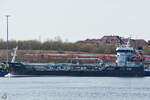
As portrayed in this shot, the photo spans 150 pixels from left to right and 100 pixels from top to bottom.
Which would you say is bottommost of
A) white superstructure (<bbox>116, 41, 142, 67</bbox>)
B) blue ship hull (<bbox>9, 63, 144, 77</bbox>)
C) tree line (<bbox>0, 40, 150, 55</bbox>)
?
blue ship hull (<bbox>9, 63, 144, 77</bbox>)

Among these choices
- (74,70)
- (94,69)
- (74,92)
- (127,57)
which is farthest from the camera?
(127,57)

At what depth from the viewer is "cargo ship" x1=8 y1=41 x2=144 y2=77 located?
111m

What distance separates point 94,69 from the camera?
11188cm

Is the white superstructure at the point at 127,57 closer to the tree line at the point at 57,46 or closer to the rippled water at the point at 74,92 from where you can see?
the rippled water at the point at 74,92

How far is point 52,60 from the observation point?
16812 cm

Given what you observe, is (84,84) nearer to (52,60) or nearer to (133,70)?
(133,70)

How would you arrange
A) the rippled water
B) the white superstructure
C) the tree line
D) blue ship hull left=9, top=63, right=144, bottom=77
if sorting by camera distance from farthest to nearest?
the tree line, the white superstructure, blue ship hull left=9, top=63, right=144, bottom=77, the rippled water

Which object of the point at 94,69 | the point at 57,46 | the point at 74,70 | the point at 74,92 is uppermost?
the point at 57,46

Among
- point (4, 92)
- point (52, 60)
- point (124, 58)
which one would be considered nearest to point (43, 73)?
point (124, 58)

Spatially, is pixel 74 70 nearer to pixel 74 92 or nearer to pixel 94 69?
pixel 94 69

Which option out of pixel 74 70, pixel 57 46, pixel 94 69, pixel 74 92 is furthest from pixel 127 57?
pixel 57 46

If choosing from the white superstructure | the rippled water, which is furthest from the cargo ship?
the rippled water

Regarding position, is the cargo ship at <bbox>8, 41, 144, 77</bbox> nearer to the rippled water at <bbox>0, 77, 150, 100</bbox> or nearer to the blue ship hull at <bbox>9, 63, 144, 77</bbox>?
the blue ship hull at <bbox>9, 63, 144, 77</bbox>

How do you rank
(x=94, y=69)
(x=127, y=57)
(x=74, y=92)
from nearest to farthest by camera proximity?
(x=74, y=92), (x=94, y=69), (x=127, y=57)
